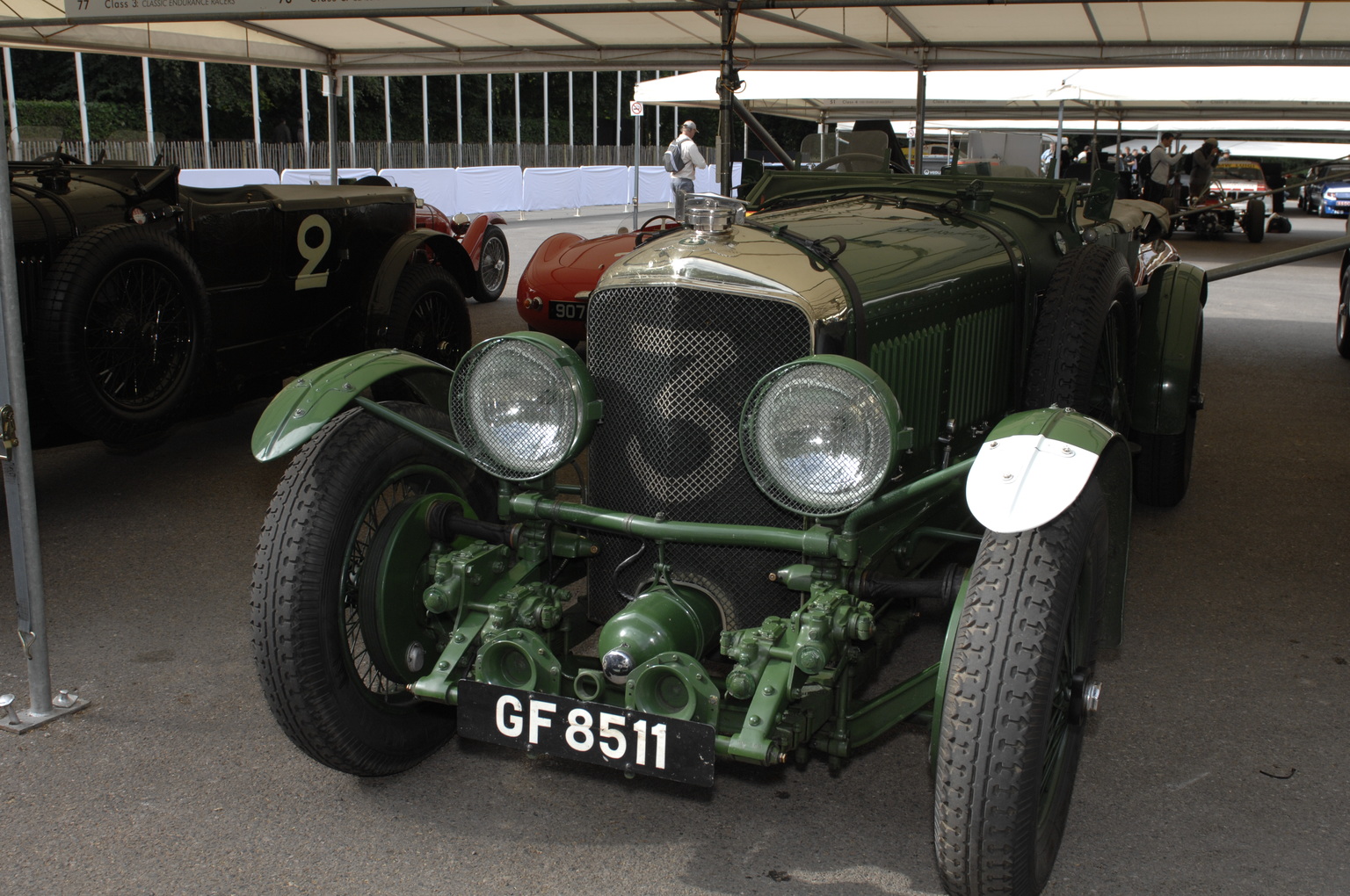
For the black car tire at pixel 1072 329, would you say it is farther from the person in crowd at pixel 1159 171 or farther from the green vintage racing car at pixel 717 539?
the person in crowd at pixel 1159 171

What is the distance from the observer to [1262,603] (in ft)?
13.1

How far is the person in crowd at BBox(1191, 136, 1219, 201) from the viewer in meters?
19.3

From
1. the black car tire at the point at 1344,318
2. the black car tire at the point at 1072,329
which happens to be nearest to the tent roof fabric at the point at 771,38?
the black car tire at the point at 1344,318

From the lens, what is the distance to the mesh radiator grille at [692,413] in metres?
2.60

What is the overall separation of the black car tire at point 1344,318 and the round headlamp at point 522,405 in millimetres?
8139

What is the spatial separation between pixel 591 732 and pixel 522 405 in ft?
2.62

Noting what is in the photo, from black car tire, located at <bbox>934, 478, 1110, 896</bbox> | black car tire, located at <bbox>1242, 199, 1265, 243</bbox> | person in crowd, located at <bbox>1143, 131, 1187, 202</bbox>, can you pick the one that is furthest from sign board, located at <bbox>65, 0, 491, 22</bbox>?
person in crowd, located at <bbox>1143, 131, 1187, 202</bbox>

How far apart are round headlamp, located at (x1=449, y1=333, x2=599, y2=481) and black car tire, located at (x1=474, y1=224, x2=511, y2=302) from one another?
A: 28.0 feet

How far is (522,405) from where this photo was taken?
2.65 m

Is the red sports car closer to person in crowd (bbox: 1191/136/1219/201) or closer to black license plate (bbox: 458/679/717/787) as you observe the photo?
black license plate (bbox: 458/679/717/787)

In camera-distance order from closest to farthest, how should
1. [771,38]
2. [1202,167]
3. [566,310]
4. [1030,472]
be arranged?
[1030,472] < [566,310] < [771,38] < [1202,167]

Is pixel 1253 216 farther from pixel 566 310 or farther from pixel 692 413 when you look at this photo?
pixel 692 413

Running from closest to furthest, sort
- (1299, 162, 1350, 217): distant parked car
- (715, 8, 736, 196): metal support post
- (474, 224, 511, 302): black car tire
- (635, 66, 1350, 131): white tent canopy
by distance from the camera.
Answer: (715, 8, 736, 196): metal support post
(474, 224, 511, 302): black car tire
(635, 66, 1350, 131): white tent canopy
(1299, 162, 1350, 217): distant parked car

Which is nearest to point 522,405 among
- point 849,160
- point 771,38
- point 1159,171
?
point 849,160
